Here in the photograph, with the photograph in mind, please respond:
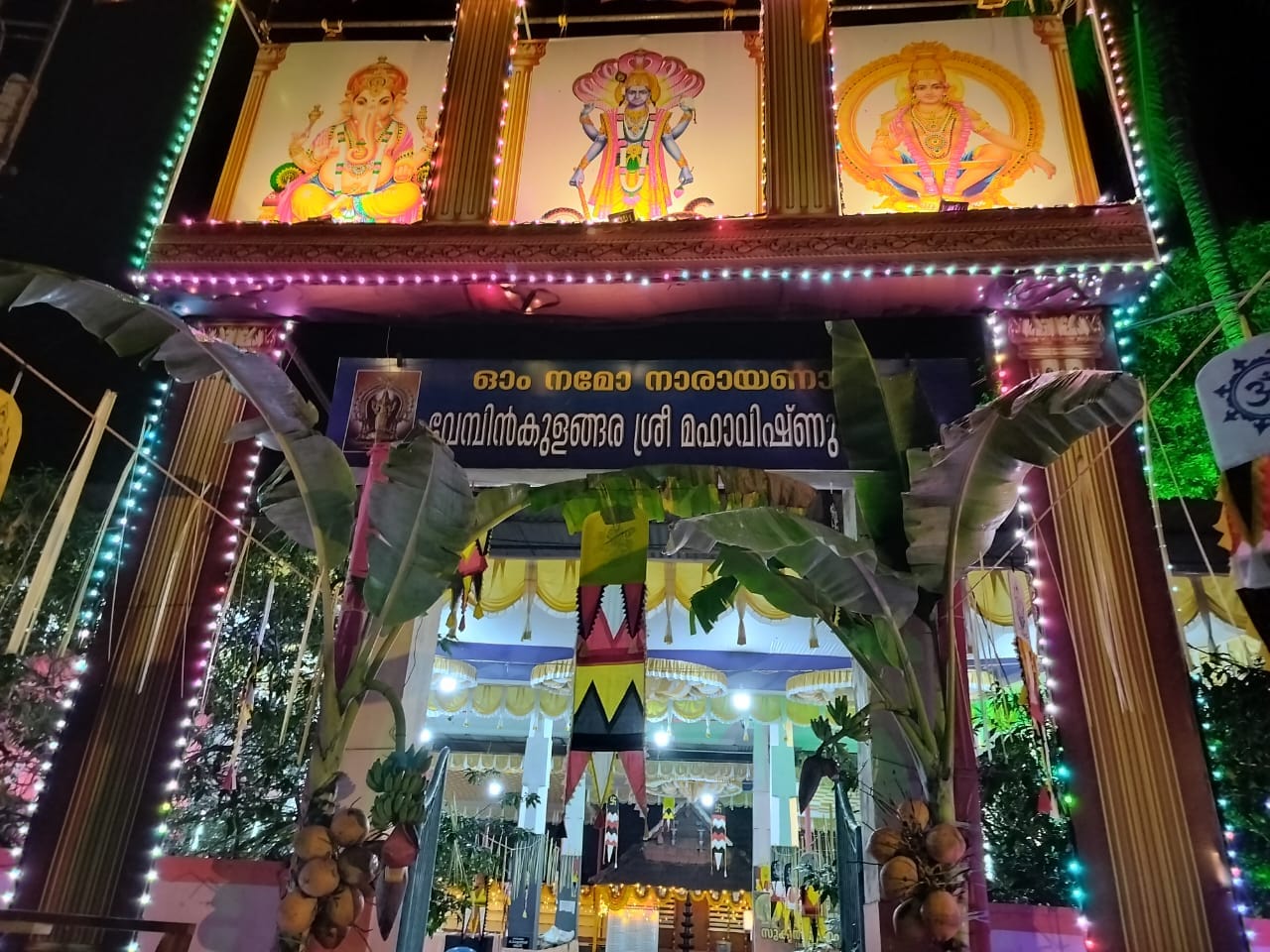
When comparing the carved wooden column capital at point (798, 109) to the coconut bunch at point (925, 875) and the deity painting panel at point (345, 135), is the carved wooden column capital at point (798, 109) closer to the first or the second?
the deity painting panel at point (345, 135)

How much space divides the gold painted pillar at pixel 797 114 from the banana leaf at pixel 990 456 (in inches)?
75.5

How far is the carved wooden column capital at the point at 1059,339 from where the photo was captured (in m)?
4.12

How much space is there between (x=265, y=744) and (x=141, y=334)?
7.77 feet

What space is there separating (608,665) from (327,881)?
1678 millimetres

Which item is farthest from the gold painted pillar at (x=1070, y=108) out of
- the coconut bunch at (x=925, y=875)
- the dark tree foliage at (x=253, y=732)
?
the dark tree foliage at (x=253, y=732)

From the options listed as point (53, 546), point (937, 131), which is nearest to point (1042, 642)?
point (937, 131)

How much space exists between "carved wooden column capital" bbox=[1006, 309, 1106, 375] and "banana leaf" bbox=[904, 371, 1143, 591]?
116cm

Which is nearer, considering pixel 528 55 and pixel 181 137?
pixel 181 137

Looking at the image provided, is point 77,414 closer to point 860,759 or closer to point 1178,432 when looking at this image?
point 860,759

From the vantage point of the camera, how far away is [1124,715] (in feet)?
11.4

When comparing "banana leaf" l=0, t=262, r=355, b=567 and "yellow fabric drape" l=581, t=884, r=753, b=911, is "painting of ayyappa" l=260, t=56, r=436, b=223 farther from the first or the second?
"yellow fabric drape" l=581, t=884, r=753, b=911

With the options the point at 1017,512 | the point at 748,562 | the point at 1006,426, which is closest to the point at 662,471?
the point at 748,562

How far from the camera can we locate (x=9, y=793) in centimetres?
392

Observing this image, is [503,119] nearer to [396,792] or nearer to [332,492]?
[332,492]
